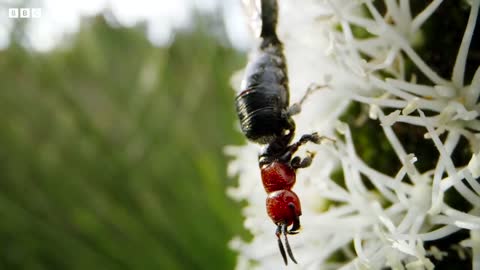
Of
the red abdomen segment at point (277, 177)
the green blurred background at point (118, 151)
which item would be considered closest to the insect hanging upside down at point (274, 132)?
the red abdomen segment at point (277, 177)

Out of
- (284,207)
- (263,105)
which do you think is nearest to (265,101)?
(263,105)

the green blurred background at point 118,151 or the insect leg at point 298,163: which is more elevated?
the green blurred background at point 118,151

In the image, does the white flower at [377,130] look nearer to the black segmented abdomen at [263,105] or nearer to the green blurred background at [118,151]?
the black segmented abdomen at [263,105]

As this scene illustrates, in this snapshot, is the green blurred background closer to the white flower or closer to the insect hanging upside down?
the white flower

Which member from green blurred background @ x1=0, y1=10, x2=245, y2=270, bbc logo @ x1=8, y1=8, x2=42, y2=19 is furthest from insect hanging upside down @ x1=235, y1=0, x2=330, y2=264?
bbc logo @ x1=8, y1=8, x2=42, y2=19

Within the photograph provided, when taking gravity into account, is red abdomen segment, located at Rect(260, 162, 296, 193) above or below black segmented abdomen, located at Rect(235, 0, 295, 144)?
below
